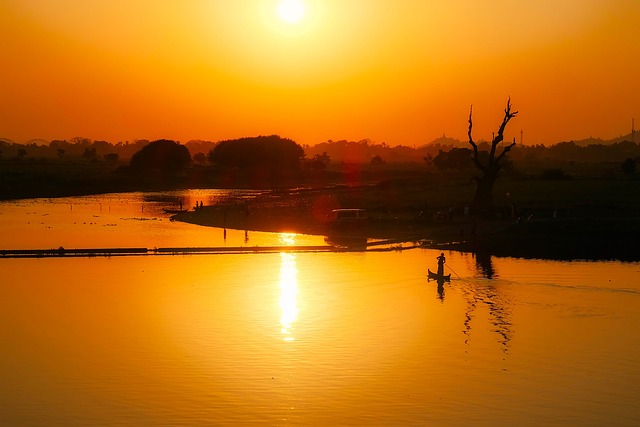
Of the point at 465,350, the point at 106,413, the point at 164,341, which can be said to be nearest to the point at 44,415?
the point at 106,413

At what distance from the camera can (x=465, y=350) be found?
2967cm

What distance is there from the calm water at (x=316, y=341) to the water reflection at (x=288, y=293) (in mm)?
181

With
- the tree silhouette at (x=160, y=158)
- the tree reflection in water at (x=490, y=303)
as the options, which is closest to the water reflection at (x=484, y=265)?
the tree reflection in water at (x=490, y=303)

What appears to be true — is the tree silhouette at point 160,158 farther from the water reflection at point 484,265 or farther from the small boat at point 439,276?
the small boat at point 439,276

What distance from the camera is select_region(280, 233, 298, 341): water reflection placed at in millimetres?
33344

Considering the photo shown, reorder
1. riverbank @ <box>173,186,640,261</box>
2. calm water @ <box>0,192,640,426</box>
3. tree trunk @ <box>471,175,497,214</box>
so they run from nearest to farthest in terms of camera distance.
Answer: calm water @ <box>0,192,640,426</box> → riverbank @ <box>173,186,640,261</box> → tree trunk @ <box>471,175,497,214</box>

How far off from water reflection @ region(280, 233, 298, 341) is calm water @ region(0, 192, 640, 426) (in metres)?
0.18

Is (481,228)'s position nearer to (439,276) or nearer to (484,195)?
(484,195)

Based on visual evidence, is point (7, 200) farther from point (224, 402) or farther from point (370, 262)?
point (224, 402)

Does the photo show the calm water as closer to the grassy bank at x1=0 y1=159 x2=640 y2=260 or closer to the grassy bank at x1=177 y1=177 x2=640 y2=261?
the grassy bank at x1=177 y1=177 x2=640 y2=261

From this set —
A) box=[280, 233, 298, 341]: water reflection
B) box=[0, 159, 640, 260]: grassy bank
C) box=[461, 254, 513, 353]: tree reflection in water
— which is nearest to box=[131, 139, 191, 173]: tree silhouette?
box=[0, 159, 640, 260]: grassy bank

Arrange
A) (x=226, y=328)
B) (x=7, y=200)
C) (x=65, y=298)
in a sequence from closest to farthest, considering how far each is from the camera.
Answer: (x=226, y=328), (x=65, y=298), (x=7, y=200)

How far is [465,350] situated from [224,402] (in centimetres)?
983

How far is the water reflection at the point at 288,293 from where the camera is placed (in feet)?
109
